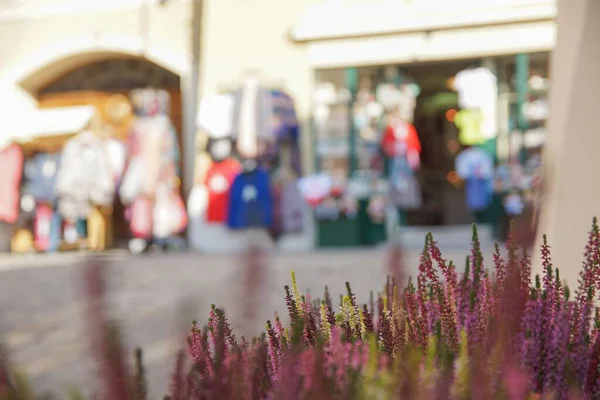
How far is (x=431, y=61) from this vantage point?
10031 mm

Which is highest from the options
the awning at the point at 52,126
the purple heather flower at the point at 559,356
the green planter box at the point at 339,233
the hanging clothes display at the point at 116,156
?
the awning at the point at 52,126

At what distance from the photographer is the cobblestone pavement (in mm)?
1635

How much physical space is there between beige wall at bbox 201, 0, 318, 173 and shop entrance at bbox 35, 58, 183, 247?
1.68m

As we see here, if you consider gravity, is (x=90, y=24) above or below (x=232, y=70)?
above

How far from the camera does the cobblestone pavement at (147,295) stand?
1.63 metres

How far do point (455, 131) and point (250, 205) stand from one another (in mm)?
3727

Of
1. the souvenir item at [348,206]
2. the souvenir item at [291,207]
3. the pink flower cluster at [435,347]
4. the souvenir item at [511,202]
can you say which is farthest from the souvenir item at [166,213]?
the pink flower cluster at [435,347]

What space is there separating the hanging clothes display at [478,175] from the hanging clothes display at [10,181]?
6.54 meters

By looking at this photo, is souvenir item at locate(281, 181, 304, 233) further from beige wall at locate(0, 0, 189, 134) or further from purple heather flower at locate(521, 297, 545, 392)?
purple heather flower at locate(521, 297, 545, 392)

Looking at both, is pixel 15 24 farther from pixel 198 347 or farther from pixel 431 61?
pixel 198 347

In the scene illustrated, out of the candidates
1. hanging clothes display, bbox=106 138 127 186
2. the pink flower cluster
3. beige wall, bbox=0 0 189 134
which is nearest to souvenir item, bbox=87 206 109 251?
hanging clothes display, bbox=106 138 127 186

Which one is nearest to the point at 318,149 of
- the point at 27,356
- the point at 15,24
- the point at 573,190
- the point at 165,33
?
the point at 165,33

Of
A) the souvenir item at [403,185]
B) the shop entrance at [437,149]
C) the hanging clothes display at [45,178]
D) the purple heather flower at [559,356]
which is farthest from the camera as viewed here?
the hanging clothes display at [45,178]

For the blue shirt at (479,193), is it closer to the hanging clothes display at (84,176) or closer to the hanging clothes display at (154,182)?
the hanging clothes display at (154,182)
